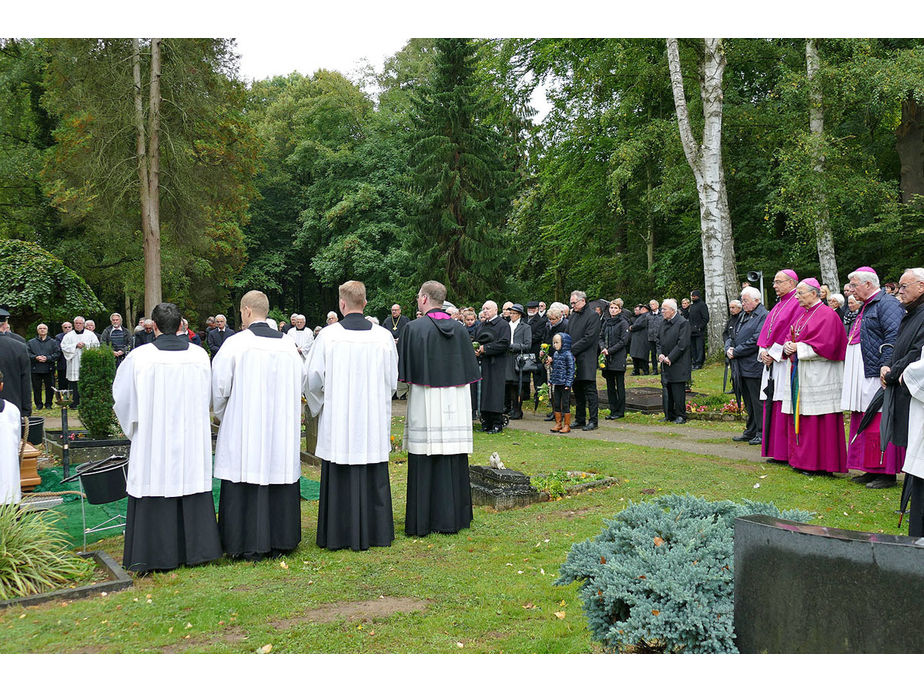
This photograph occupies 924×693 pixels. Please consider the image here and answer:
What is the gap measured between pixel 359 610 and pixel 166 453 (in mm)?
2139

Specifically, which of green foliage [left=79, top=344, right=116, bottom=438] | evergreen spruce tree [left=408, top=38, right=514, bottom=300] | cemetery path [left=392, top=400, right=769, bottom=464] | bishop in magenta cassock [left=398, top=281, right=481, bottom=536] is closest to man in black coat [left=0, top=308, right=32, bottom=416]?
green foliage [left=79, top=344, right=116, bottom=438]

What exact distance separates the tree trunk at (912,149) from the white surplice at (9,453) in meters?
22.8

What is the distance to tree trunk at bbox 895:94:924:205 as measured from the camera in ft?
72.8

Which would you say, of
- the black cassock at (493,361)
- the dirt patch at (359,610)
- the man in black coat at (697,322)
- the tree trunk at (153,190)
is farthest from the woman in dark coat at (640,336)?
the tree trunk at (153,190)

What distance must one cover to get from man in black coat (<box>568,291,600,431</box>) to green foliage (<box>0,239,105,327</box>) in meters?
15.5

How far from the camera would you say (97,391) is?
12.1m

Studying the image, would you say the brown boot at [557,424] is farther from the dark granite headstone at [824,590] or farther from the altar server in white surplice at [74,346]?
the altar server in white surplice at [74,346]

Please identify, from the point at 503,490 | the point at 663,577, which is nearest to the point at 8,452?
the point at 503,490

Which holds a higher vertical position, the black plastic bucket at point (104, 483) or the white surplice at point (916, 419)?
the white surplice at point (916, 419)

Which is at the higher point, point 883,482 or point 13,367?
point 13,367

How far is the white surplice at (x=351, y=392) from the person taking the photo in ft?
22.9

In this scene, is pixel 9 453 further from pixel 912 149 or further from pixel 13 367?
pixel 912 149

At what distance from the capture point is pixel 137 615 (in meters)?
5.30

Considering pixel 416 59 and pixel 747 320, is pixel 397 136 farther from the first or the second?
pixel 747 320
